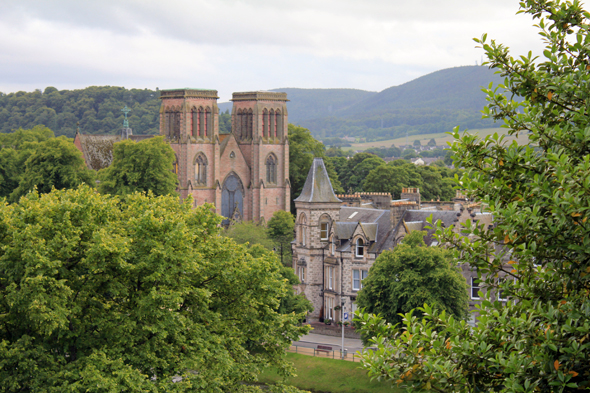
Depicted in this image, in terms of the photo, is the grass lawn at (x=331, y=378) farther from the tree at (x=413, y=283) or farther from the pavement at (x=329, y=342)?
the tree at (x=413, y=283)

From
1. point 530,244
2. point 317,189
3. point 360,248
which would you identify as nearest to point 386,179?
point 317,189

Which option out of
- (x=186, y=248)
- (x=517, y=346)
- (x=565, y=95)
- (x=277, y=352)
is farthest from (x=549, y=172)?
(x=277, y=352)

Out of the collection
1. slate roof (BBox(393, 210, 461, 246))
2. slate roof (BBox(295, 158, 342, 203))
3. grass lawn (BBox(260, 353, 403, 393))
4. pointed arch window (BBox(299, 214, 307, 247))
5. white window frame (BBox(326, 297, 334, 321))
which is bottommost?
grass lawn (BBox(260, 353, 403, 393))

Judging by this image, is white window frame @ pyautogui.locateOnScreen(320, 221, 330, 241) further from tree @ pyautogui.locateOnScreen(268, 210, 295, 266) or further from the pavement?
tree @ pyautogui.locateOnScreen(268, 210, 295, 266)

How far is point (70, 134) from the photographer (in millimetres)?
199125

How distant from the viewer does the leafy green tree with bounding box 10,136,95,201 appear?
6806 cm

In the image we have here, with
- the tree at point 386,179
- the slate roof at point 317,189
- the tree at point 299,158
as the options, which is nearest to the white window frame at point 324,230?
the slate roof at point 317,189


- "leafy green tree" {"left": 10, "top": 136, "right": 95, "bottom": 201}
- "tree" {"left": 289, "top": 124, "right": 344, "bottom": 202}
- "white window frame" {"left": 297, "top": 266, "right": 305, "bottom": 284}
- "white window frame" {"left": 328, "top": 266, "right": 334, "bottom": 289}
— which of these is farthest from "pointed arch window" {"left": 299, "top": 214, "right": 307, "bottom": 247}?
"tree" {"left": 289, "top": 124, "right": 344, "bottom": 202}

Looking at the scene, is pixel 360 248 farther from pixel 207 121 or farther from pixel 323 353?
pixel 207 121

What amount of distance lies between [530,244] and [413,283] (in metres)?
33.5

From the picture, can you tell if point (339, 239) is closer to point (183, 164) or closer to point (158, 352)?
point (158, 352)

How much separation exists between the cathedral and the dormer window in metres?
40.9

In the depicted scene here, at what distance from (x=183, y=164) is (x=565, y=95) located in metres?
85.1

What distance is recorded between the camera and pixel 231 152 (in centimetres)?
9962
